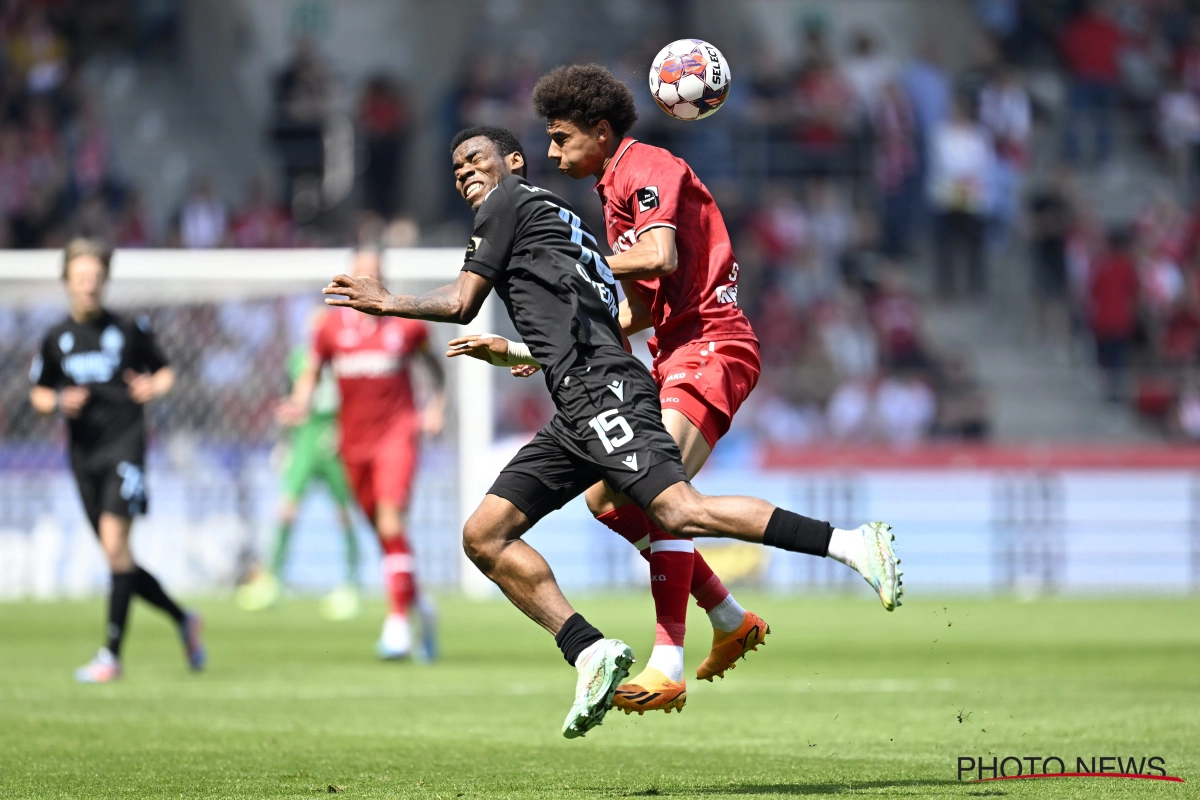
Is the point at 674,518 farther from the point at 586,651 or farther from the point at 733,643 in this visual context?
the point at 733,643

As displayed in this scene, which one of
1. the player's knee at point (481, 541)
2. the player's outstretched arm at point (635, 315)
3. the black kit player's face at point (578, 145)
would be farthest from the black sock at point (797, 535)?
the black kit player's face at point (578, 145)

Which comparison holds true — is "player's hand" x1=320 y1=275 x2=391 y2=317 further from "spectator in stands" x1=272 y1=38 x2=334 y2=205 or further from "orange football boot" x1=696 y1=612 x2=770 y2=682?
"spectator in stands" x1=272 y1=38 x2=334 y2=205

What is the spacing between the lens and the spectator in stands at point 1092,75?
24172 mm

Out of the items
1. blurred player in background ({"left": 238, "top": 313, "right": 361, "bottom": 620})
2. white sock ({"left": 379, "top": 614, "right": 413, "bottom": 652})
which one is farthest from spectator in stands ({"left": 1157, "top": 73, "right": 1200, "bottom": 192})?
white sock ({"left": 379, "top": 614, "right": 413, "bottom": 652})

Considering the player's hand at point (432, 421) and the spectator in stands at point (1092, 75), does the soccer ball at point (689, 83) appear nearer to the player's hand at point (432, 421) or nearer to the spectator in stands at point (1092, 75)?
the player's hand at point (432, 421)

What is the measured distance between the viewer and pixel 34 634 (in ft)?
44.5

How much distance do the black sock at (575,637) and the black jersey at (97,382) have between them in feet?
16.3

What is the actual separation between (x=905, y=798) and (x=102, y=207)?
59.5 feet

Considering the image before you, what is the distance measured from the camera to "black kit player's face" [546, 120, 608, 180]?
684 cm

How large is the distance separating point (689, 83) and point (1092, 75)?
1891 cm

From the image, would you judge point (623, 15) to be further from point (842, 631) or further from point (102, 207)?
point (842, 631)

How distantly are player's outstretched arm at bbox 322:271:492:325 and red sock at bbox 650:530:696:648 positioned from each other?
1294mm

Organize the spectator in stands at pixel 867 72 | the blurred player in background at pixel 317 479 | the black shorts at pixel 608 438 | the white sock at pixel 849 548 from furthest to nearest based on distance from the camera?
1. the spectator in stands at pixel 867 72
2. the blurred player in background at pixel 317 479
3. the black shorts at pixel 608 438
4. the white sock at pixel 849 548

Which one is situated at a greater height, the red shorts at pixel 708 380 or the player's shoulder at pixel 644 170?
the player's shoulder at pixel 644 170
